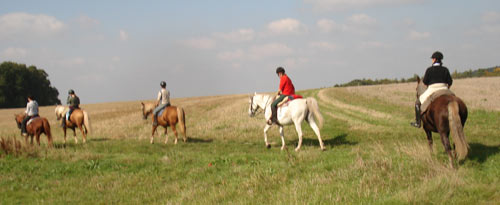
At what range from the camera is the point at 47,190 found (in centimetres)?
855

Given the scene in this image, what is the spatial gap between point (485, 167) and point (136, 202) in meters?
7.45

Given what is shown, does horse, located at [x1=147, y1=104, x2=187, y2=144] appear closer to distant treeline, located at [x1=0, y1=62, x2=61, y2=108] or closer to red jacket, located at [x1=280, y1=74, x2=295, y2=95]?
red jacket, located at [x1=280, y1=74, x2=295, y2=95]

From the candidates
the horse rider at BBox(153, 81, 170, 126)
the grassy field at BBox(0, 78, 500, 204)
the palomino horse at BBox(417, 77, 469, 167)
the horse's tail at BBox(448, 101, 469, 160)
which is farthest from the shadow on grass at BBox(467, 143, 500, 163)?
the horse rider at BBox(153, 81, 170, 126)

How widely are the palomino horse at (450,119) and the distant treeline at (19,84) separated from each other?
234ft

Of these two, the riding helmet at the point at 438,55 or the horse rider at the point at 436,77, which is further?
the riding helmet at the point at 438,55

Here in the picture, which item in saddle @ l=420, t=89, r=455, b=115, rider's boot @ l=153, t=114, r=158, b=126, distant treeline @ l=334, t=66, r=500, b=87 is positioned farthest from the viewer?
distant treeline @ l=334, t=66, r=500, b=87

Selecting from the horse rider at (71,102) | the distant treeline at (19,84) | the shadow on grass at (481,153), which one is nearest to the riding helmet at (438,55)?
the shadow on grass at (481,153)

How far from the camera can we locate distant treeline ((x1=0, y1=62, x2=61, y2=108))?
6269cm

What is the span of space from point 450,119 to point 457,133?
34 centimetres

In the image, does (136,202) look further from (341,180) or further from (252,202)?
(341,180)

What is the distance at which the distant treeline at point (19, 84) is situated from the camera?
62.7m

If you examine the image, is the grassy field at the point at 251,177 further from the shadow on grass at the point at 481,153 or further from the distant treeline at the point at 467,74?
the distant treeline at the point at 467,74

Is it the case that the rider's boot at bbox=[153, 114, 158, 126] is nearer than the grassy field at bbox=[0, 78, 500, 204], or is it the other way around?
the grassy field at bbox=[0, 78, 500, 204]

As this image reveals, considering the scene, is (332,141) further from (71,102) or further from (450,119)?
(71,102)
